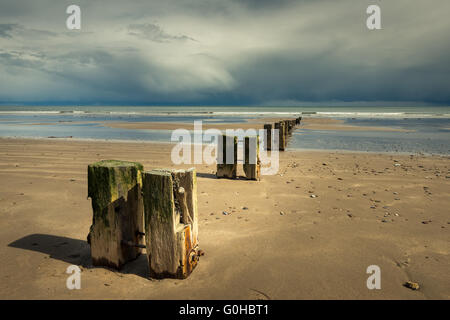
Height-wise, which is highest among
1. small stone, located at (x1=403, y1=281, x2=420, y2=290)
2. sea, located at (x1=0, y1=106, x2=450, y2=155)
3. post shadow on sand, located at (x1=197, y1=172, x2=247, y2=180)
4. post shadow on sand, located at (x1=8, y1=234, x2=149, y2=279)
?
sea, located at (x1=0, y1=106, x2=450, y2=155)

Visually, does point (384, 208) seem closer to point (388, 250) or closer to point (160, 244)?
point (388, 250)

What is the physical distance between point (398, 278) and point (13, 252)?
4911 millimetres

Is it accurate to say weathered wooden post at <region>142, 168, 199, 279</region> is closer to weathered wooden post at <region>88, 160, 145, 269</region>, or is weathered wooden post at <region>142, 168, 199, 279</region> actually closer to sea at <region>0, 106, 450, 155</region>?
weathered wooden post at <region>88, 160, 145, 269</region>

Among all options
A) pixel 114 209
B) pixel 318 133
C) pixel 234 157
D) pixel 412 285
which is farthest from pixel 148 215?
A: pixel 318 133

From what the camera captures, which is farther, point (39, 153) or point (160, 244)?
point (39, 153)

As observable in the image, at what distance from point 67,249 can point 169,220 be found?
6.44ft

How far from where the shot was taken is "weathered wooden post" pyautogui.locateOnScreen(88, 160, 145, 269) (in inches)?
125

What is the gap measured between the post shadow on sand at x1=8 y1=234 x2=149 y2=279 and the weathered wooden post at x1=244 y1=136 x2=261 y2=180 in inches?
171

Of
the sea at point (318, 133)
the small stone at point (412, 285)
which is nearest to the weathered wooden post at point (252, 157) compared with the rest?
the small stone at point (412, 285)

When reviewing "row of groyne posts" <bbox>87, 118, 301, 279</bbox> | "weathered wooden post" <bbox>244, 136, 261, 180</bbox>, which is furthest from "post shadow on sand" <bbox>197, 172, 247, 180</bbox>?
"row of groyne posts" <bbox>87, 118, 301, 279</bbox>

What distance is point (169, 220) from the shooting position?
3.01m
